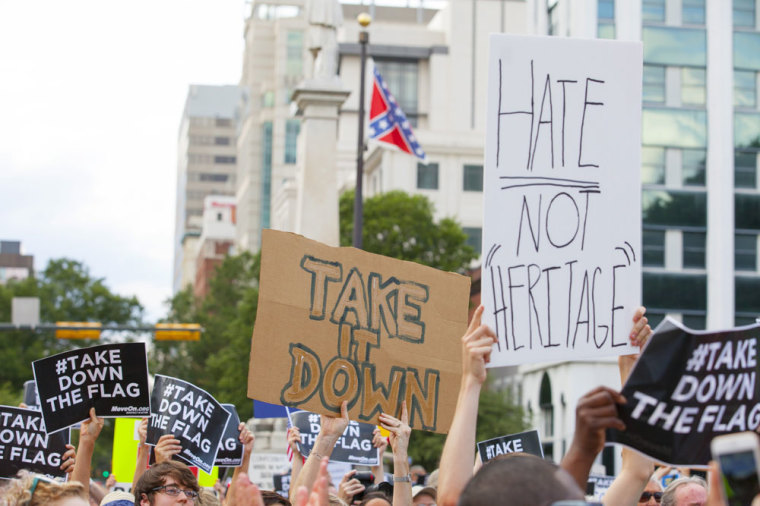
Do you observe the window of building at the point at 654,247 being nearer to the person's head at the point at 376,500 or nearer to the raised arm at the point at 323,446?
the person's head at the point at 376,500

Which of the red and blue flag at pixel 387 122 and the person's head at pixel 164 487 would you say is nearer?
the person's head at pixel 164 487

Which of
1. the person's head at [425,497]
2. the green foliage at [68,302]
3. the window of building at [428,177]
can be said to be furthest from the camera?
the window of building at [428,177]

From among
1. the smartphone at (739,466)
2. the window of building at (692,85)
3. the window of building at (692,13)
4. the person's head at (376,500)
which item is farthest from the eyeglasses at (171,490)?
the window of building at (692,13)

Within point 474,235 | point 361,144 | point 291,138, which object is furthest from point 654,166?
point 291,138

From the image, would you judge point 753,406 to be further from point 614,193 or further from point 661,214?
point 661,214

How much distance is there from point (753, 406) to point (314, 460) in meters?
2.43

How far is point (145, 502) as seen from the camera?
6.45 meters

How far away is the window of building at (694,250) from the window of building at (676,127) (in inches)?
130

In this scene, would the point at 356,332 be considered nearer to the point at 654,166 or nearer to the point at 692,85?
the point at 654,166

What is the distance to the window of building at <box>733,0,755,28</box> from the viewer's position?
4972 centimetres

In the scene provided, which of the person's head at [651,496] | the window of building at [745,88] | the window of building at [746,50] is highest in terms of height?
the window of building at [746,50]

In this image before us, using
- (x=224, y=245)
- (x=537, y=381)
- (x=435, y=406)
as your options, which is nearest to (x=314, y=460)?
(x=435, y=406)

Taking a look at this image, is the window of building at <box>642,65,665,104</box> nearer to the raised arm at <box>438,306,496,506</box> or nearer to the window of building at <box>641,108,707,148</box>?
the window of building at <box>641,108,707,148</box>

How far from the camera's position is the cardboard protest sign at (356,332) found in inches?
245
